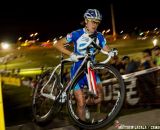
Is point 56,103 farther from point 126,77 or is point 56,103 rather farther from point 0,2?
point 0,2

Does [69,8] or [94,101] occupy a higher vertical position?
[69,8]

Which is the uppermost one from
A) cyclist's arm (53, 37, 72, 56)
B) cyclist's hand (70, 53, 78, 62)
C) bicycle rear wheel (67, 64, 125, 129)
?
cyclist's arm (53, 37, 72, 56)

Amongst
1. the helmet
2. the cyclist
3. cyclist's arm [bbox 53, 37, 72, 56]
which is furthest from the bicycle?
the helmet

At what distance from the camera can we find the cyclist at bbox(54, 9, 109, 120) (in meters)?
6.51

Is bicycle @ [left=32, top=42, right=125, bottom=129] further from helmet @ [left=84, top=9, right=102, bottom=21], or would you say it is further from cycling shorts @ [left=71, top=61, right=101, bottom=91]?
helmet @ [left=84, top=9, right=102, bottom=21]

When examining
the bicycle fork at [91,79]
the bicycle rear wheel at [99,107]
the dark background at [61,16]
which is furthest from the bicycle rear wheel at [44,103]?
the dark background at [61,16]

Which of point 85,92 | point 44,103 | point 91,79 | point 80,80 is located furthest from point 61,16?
point 91,79

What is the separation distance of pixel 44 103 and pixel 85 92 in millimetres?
1037

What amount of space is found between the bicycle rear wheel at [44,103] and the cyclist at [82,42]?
0.52 m

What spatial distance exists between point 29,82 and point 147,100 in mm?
4359

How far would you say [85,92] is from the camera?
689 cm

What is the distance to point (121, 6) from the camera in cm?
6981

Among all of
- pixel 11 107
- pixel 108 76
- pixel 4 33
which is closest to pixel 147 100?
pixel 108 76

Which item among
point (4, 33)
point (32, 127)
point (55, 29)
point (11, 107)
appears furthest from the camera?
point (55, 29)
